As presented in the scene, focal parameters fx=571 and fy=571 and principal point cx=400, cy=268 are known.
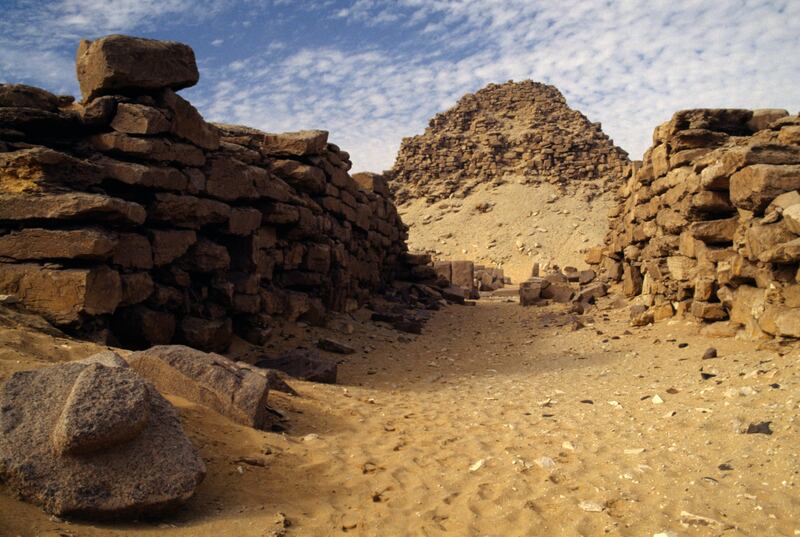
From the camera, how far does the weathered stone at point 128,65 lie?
25.2 ft

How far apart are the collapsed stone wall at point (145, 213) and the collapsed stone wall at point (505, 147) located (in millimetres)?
30865

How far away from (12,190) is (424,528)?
243 inches

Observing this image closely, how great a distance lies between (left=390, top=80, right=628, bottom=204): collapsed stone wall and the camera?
39.0m

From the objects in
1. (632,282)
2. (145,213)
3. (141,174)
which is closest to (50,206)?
(145,213)

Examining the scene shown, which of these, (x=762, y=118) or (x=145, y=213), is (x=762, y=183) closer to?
(x=762, y=118)

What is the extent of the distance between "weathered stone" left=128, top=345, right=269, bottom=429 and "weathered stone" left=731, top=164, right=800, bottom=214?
689 centimetres

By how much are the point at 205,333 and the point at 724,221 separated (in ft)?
26.5

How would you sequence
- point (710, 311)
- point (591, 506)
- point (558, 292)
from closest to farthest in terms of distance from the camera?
point (591, 506) → point (710, 311) → point (558, 292)

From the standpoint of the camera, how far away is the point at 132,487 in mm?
3102

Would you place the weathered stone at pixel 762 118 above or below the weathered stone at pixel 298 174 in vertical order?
above

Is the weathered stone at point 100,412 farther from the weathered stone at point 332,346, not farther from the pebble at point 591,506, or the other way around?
the weathered stone at point 332,346

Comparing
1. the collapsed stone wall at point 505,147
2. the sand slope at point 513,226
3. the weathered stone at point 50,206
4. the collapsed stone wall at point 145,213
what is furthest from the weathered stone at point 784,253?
the collapsed stone wall at point 505,147

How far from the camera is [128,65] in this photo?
305 inches

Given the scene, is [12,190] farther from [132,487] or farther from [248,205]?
[132,487]
